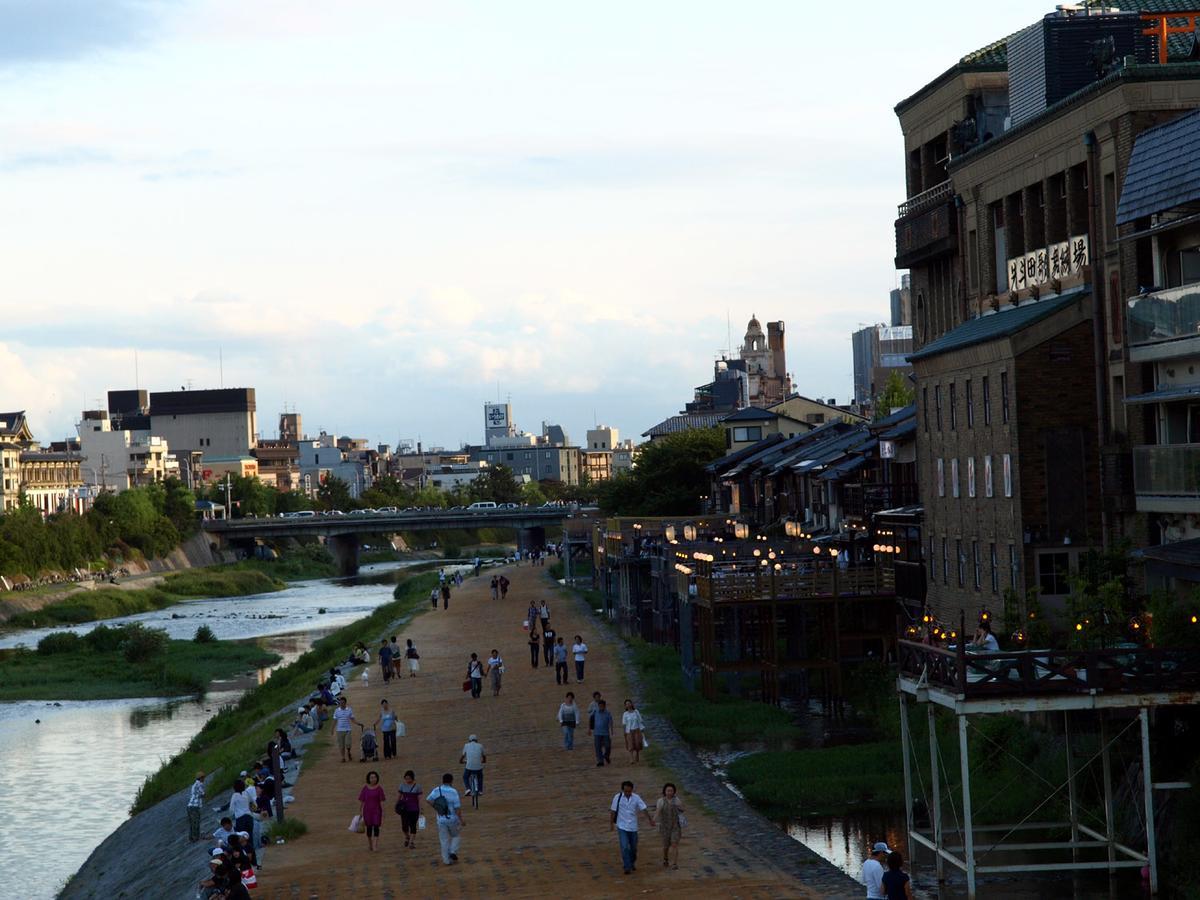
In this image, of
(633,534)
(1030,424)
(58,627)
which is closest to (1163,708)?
(1030,424)

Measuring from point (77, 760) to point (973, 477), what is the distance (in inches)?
1368

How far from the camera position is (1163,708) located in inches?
1188

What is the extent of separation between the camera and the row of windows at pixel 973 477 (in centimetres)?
4231

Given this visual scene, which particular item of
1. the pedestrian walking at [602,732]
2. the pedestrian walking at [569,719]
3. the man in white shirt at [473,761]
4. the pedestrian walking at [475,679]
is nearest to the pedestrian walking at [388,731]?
the pedestrian walking at [569,719]

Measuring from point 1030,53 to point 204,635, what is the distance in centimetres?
7250

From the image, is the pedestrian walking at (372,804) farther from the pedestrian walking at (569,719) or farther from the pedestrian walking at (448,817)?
the pedestrian walking at (569,719)

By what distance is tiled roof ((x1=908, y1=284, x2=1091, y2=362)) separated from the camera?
41062 mm

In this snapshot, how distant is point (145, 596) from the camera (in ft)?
474

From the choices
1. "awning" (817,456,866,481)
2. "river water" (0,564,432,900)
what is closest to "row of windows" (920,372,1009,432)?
"awning" (817,456,866,481)

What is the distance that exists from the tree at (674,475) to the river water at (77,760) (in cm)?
2363

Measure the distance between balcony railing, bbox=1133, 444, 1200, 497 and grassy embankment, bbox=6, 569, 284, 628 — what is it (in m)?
100

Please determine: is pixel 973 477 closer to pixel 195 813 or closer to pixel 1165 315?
pixel 1165 315

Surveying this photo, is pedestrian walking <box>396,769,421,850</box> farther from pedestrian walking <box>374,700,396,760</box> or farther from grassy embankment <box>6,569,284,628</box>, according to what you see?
grassy embankment <box>6,569,284,628</box>

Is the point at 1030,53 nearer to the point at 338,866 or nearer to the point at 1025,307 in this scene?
the point at 1025,307
